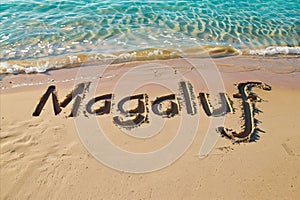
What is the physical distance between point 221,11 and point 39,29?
649 cm

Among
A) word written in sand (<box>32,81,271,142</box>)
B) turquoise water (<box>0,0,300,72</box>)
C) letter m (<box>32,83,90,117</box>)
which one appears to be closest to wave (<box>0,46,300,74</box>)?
turquoise water (<box>0,0,300,72</box>)

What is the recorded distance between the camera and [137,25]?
30.9ft

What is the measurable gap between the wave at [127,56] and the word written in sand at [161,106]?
126 centimetres

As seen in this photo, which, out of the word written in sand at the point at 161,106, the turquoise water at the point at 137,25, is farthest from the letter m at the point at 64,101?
the turquoise water at the point at 137,25

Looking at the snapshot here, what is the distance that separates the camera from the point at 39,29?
8711 millimetres

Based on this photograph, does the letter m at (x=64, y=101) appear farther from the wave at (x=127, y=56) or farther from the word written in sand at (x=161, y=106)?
the wave at (x=127, y=56)

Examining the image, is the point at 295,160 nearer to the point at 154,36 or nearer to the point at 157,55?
the point at 157,55

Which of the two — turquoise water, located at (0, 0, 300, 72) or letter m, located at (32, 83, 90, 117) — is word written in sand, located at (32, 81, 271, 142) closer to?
letter m, located at (32, 83, 90, 117)

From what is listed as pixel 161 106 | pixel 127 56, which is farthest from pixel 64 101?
pixel 127 56

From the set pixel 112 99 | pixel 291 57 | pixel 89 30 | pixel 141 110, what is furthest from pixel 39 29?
pixel 291 57

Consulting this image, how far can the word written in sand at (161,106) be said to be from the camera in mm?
5035

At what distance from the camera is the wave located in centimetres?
689

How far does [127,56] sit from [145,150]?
144 inches

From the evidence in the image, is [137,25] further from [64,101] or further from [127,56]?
[64,101]
